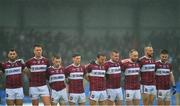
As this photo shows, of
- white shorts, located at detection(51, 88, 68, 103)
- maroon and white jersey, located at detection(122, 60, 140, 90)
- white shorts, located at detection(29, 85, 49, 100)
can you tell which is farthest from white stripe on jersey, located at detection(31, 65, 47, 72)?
maroon and white jersey, located at detection(122, 60, 140, 90)

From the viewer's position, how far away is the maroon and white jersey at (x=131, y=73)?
12711mm

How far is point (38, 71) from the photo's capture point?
12.1m

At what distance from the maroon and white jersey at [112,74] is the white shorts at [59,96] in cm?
122

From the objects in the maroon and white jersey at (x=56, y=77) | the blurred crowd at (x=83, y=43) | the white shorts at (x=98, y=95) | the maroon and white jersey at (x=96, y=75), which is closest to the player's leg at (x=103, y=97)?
the white shorts at (x=98, y=95)

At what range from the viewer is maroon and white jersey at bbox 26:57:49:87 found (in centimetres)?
1209

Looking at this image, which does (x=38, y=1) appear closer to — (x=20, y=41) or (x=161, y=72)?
(x=20, y=41)

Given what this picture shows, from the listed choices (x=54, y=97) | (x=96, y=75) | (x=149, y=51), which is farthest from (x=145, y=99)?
(x=54, y=97)

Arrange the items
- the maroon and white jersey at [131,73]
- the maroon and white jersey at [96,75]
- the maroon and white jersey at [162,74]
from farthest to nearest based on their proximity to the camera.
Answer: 1. the maroon and white jersey at [162,74]
2. the maroon and white jersey at [131,73]
3. the maroon and white jersey at [96,75]

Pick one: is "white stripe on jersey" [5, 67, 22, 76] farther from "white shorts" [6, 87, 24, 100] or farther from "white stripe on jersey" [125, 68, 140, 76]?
"white stripe on jersey" [125, 68, 140, 76]

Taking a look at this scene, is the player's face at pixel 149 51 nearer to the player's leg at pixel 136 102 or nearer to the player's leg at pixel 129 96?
the player's leg at pixel 129 96

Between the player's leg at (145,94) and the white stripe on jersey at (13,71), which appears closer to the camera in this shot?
the white stripe on jersey at (13,71)

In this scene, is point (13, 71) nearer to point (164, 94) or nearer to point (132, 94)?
point (132, 94)

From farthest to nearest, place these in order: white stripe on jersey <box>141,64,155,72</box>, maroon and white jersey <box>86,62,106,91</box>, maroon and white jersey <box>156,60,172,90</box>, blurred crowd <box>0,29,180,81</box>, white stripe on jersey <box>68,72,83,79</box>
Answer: blurred crowd <box>0,29,180,81</box> < maroon and white jersey <box>156,60,172,90</box> < white stripe on jersey <box>141,64,155,72</box> < maroon and white jersey <box>86,62,106,91</box> < white stripe on jersey <box>68,72,83,79</box>

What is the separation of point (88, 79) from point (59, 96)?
0.91 metres
